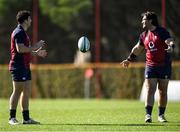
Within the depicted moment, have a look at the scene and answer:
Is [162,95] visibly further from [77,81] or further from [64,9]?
[64,9]

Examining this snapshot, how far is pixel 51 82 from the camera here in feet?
109

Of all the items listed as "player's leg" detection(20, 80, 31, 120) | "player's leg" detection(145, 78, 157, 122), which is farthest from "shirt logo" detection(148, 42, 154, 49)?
"player's leg" detection(20, 80, 31, 120)

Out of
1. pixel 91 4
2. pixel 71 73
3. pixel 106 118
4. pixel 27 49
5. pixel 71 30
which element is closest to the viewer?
pixel 27 49

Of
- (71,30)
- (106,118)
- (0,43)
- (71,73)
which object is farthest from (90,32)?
(106,118)

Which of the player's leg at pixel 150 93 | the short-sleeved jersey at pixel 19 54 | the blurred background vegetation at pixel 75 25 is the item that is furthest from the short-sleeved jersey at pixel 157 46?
the blurred background vegetation at pixel 75 25

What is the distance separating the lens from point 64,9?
1513 inches

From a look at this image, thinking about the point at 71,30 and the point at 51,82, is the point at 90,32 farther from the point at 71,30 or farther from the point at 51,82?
the point at 51,82

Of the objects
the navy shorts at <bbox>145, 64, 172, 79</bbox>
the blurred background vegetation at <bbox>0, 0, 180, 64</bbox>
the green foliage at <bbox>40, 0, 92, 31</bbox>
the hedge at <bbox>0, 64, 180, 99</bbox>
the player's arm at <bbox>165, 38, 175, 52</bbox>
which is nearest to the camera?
the player's arm at <bbox>165, 38, 175, 52</bbox>

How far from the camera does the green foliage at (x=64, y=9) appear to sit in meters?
37.6

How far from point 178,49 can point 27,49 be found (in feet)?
63.2

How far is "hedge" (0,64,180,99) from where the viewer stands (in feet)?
101

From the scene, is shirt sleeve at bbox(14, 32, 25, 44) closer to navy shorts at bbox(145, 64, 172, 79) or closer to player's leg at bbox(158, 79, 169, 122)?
navy shorts at bbox(145, 64, 172, 79)

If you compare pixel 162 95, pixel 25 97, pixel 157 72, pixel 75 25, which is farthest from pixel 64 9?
pixel 25 97

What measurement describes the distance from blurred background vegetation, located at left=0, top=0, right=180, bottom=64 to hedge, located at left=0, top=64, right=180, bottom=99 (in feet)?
13.2
